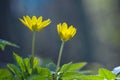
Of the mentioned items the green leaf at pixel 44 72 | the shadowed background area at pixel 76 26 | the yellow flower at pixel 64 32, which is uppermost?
the shadowed background area at pixel 76 26

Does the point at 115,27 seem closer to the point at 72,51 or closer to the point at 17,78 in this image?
the point at 72,51

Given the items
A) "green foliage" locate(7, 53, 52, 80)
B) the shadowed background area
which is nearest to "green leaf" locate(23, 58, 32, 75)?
"green foliage" locate(7, 53, 52, 80)

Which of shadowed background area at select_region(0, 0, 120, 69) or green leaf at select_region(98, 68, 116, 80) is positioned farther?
shadowed background area at select_region(0, 0, 120, 69)

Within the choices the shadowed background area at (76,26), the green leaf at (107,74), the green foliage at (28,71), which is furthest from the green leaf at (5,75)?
the shadowed background area at (76,26)

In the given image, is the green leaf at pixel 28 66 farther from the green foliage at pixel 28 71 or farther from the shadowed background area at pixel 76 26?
the shadowed background area at pixel 76 26

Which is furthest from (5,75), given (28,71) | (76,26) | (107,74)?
(76,26)

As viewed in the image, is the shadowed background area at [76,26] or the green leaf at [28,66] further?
the shadowed background area at [76,26]

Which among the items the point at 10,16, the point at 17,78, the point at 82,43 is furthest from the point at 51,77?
the point at 82,43

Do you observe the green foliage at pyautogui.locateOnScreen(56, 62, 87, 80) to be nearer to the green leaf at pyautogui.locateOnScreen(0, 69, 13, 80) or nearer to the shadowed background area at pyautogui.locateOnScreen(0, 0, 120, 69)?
the green leaf at pyautogui.locateOnScreen(0, 69, 13, 80)
